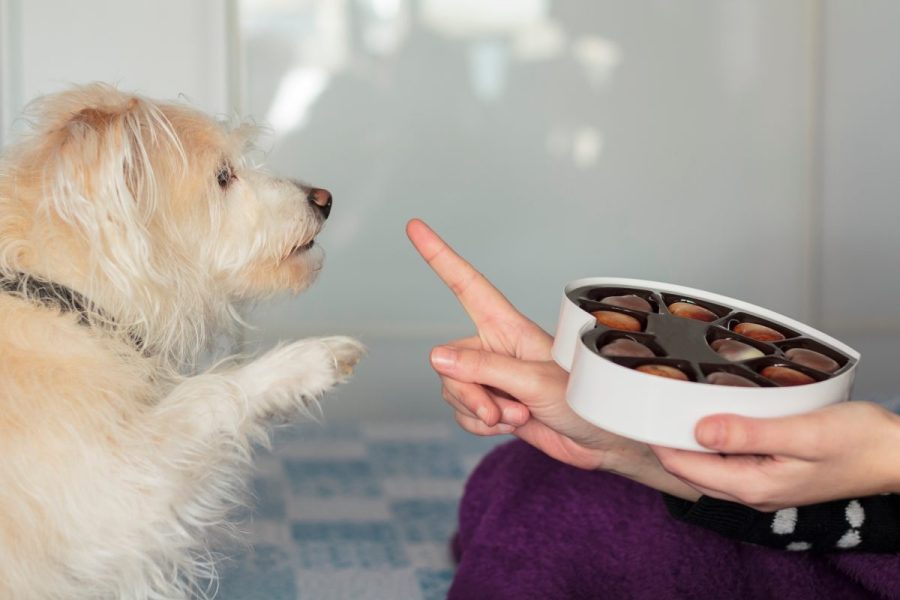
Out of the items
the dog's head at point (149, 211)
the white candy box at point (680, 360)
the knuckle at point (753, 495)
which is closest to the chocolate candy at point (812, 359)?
the white candy box at point (680, 360)

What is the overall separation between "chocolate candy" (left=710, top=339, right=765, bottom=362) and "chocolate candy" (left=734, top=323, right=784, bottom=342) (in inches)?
2.5

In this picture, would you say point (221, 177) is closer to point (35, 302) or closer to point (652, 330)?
point (35, 302)

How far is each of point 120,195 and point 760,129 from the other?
8.37ft

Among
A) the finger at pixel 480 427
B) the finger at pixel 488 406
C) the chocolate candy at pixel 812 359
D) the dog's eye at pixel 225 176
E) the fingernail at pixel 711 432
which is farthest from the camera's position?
the dog's eye at pixel 225 176

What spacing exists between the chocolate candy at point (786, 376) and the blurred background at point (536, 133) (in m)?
2.24

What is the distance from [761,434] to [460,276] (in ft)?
1.72

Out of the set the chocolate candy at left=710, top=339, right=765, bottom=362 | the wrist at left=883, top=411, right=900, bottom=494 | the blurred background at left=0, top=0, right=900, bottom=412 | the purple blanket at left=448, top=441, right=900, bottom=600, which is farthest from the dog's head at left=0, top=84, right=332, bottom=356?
the blurred background at left=0, top=0, right=900, bottom=412

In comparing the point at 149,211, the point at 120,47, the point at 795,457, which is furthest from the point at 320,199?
the point at 120,47

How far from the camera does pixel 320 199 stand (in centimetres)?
147

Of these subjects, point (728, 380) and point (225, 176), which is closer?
point (728, 380)

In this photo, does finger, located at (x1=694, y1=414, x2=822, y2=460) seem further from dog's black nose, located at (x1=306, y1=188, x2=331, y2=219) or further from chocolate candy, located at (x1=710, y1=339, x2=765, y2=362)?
dog's black nose, located at (x1=306, y1=188, x2=331, y2=219)

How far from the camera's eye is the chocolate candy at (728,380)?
875 mm

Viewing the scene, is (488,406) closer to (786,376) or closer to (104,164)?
(786,376)

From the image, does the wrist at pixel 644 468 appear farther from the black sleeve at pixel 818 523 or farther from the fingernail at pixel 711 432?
the fingernail at pixel 711 432
